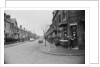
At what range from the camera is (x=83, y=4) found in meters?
2.43

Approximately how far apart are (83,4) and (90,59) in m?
2.08

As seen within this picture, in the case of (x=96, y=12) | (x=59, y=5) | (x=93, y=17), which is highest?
(x=59, y=5)

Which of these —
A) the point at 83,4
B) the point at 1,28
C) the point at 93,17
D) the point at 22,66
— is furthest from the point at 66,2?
the point at 22,66

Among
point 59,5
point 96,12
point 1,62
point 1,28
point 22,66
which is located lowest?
point 22,66

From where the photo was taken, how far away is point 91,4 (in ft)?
7.94

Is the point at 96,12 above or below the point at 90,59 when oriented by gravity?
above

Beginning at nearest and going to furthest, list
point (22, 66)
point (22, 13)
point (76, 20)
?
1. point (22, 66)
2. point (22, 13)
3. point (76, 20)

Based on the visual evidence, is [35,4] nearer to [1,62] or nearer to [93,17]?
[93,17]

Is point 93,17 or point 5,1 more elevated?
point 5,1

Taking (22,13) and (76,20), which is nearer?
(22,13)

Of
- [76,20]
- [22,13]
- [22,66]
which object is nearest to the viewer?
[22,66]

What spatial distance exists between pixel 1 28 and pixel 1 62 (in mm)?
1251

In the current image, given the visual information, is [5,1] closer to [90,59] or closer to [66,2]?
[66,2]

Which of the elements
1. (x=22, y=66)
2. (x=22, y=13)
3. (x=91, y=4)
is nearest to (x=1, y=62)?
(x=22, y=66)
